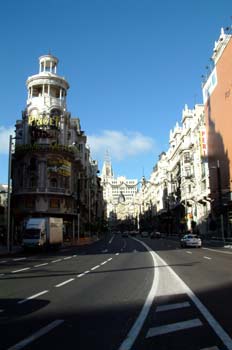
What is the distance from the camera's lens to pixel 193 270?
1848 cm

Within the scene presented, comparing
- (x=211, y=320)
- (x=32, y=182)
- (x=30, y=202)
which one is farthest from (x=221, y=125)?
(x=211, y=320)

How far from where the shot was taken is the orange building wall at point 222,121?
209 ft

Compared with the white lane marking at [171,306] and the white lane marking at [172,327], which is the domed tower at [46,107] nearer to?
the white lane marking at [171,306]

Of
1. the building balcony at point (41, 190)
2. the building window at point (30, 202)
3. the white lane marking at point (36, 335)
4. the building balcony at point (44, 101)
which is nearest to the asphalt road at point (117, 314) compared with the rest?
the white lane marking at point (36, 335)

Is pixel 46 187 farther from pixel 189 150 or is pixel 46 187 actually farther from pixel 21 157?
pixel 189 150

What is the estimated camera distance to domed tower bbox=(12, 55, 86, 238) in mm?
71688

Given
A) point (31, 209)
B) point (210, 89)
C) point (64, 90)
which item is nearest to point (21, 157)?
point (31, 209)

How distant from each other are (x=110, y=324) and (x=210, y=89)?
70565 millimetres

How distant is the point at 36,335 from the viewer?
6988 millimetres

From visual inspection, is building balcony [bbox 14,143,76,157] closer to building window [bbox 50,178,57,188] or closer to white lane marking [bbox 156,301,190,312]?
building window [bbox 50,178,57,188]

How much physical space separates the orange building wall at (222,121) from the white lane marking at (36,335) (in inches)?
2318

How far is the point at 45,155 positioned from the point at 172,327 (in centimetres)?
6715

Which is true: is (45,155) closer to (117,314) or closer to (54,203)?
(54,203)

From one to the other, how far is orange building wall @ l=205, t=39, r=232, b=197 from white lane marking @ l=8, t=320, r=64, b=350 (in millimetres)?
58887
